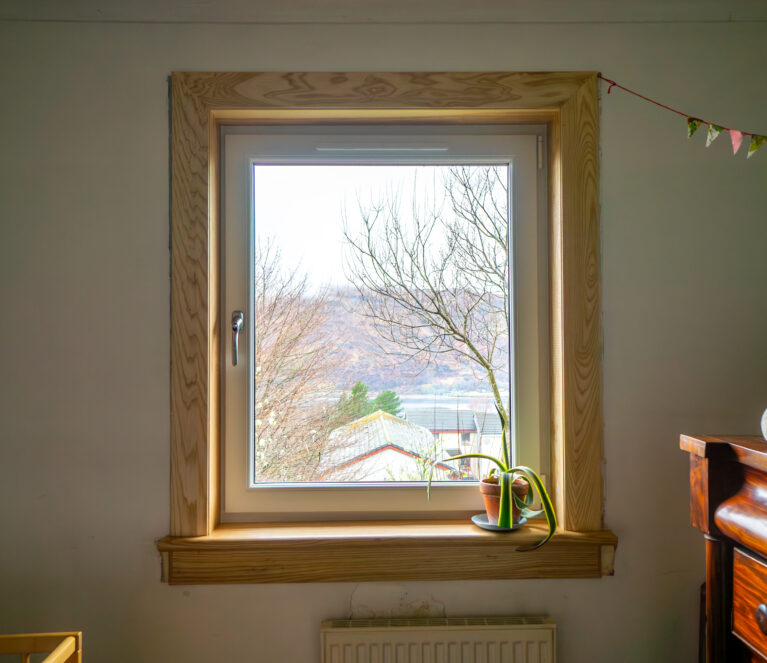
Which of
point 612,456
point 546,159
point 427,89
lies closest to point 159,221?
point 427,89

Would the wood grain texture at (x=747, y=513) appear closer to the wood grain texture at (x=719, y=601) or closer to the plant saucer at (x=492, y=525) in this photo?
the wood grain texture at (x=719, y=601)

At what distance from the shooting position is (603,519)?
1.50m

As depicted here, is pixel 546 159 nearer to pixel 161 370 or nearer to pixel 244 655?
pixel 161 370

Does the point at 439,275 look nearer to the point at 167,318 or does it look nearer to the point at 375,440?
the point at 375,440

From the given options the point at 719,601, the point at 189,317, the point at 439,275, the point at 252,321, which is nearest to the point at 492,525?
the point at 719,601

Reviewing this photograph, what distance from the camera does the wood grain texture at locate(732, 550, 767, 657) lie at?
1.02m

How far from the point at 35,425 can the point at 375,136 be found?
1.15m

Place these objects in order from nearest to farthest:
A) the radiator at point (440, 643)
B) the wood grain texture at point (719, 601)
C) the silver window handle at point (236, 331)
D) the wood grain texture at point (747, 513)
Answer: the wood grain texture at point (747, 513) → the wood grain texture at point (719, 601) → the radiator at point (440, 643) → the silver window handle at point (236, 331)

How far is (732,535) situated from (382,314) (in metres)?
A: 0.93

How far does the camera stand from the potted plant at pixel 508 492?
1.44m

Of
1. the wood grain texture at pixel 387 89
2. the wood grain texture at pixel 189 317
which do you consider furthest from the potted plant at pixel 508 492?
the wood grain texture at pixel 387 89

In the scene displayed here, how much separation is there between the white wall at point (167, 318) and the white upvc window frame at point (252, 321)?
0.53 ft

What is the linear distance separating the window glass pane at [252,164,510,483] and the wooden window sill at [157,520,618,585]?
0.60 feet

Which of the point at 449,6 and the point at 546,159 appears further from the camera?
the point at 546,159
